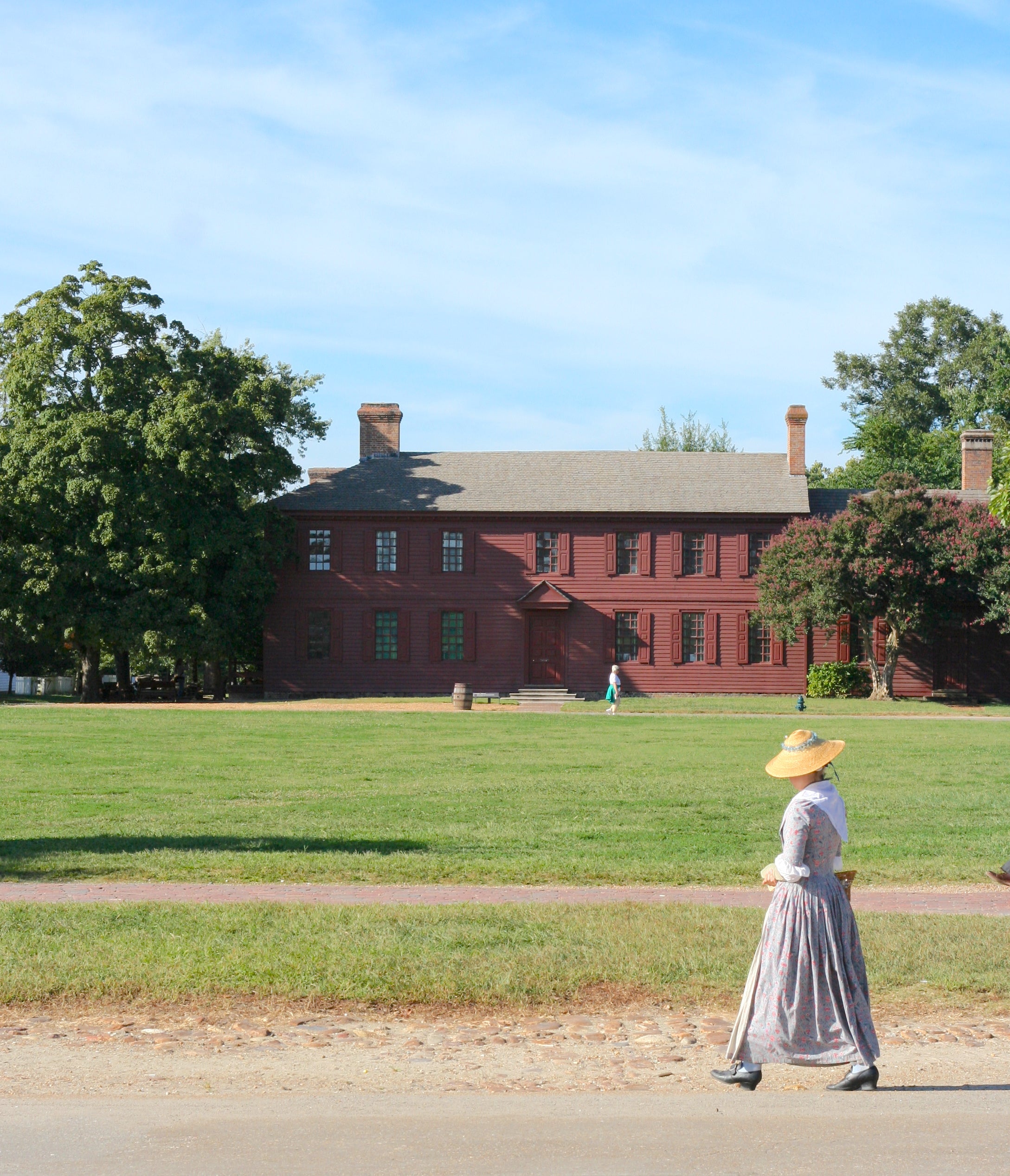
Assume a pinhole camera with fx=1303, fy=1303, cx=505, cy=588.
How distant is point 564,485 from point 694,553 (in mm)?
5399

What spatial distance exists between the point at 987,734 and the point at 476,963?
23567mm

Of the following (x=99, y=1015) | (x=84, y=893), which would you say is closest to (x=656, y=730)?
(x=84, y=893)

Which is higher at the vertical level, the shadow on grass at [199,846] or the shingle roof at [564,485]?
the shingle roof at [564,485]

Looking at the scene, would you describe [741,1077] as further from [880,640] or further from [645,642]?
[880,640]

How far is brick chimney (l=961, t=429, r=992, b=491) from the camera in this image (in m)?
49.9

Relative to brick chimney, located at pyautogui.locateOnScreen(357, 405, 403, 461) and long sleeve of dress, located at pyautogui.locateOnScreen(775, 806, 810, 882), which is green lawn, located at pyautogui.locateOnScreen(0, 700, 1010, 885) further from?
brick chimney, located at pyautogui.locateOnScreen(357, 405, 403, 461)

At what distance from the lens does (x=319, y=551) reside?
47250 mm

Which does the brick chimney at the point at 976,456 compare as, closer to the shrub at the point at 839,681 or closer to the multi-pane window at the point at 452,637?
the shrub at the point at 839,681

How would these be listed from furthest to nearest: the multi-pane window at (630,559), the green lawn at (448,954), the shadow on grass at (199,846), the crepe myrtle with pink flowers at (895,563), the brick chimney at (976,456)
A: the brick chimney at (976,456) < the multi-pane window at (630,559) < the crepe myrtle with pink flowers at (895,563) < the shadow on grass at (199,846) < the green lawn at (448,954)

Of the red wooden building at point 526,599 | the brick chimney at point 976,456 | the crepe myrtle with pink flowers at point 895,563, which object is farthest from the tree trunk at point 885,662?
the brick chimney at point 976,456

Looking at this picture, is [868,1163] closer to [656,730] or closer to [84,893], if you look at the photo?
[84,893]

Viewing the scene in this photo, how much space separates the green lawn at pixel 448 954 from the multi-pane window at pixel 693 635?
37.8 meters

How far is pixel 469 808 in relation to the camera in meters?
14.9

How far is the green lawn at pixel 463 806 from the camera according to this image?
11.3 meters
